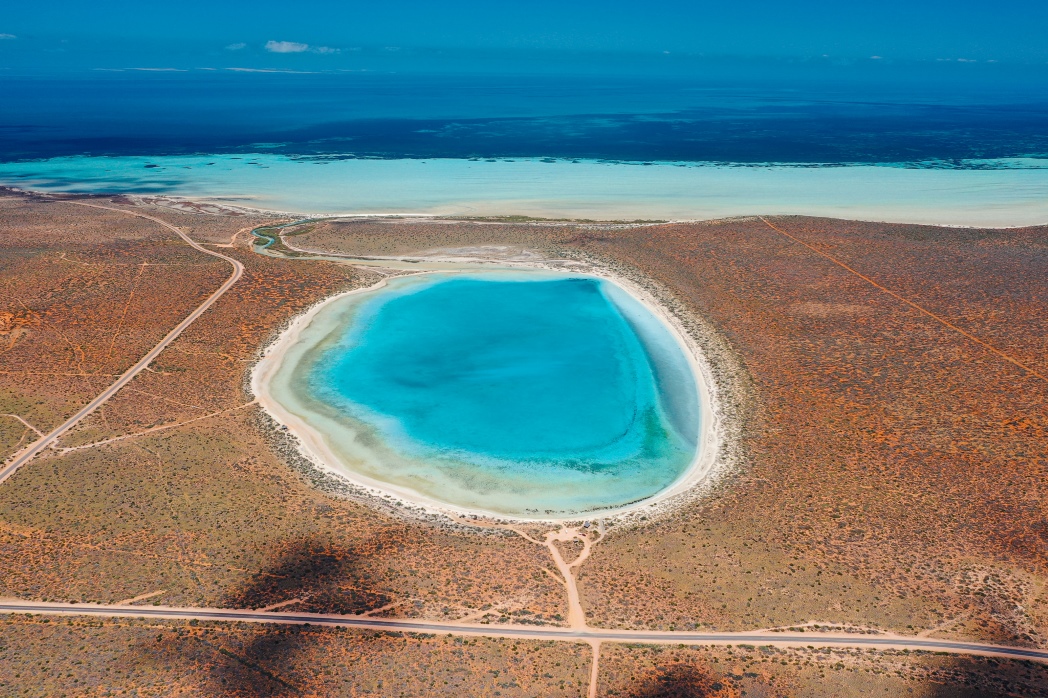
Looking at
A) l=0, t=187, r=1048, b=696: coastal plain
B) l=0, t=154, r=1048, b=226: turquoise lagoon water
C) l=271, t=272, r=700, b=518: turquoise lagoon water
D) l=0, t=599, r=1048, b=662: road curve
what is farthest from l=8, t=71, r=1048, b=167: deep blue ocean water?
l=0, t=599, r=1048, b=662: road curve

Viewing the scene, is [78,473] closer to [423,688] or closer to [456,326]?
[423,688]

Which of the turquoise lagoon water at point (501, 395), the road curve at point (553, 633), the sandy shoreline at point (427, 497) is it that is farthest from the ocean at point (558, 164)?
the road curve at point (553, 633)

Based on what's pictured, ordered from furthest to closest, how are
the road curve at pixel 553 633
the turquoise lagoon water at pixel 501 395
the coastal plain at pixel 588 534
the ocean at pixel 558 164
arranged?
the ocean at pixel 558 164 < the turquoise lagoon water at pixel 501 395 < the road curve at pixel 553 633 < the coastal plain at pixel 588 534

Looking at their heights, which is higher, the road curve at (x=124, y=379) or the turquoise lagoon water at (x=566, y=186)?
the turquoise lagoon water at (x=566, y=186)

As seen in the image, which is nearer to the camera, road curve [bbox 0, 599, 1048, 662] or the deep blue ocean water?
road curve [bbox 0, 599, 1048, 662]

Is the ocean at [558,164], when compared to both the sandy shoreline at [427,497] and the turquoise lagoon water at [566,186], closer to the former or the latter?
the turquoise lagoon water at [566,186]

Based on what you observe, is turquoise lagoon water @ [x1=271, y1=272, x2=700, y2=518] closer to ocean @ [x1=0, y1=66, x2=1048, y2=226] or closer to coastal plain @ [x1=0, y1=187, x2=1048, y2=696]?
coastal plain @ [x1=0, y1=187, x2=1048, y2=696]
